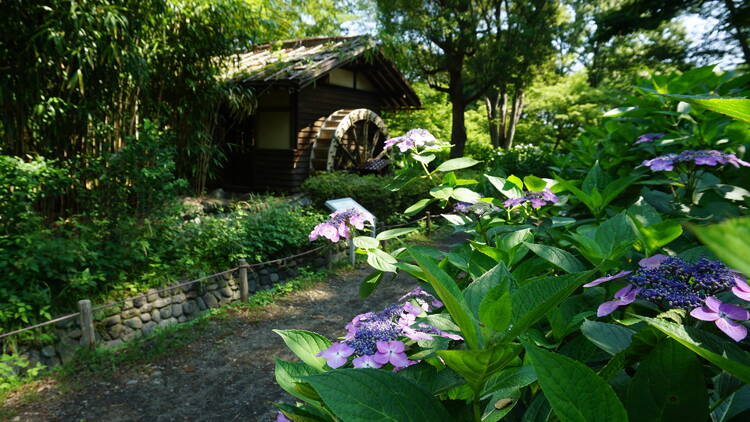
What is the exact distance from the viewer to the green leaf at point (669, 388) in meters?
0.43

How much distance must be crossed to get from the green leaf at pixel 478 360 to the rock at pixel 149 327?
4481 mm

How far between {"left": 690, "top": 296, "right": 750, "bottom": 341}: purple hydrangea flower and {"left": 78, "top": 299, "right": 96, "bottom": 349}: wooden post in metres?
4.16

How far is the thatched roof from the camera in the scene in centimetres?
764

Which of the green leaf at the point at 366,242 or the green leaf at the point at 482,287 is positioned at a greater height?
the green leaf at the point at 482,287

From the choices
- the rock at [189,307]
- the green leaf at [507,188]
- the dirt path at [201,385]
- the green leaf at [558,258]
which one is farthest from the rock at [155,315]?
the green leaf at [558,258]

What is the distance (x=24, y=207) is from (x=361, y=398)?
176 inches

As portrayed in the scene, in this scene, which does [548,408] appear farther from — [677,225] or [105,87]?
[105,87]

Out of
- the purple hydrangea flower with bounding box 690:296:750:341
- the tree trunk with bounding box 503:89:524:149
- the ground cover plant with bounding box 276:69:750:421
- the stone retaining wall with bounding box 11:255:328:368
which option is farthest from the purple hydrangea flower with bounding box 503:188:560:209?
the tree trunk with bounding box 503:89:524:149

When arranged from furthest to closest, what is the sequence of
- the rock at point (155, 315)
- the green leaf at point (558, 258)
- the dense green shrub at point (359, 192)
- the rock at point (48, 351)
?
the dense green shrub at point (359, 192)
the rock at point (155, 315)
the rock at point (48, 351)
the green leaf at point (558, 258)

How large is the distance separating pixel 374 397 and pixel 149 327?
4.49m

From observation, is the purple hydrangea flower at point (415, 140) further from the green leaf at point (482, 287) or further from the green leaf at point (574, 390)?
the green leaf at point (574, 390)

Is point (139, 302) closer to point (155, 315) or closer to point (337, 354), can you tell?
point (155, 315)

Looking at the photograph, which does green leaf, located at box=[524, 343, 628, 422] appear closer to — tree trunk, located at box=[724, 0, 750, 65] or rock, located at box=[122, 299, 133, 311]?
rock, located at box=[122, 299, 133, 311]

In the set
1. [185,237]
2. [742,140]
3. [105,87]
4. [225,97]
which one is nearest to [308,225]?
[185,237]
